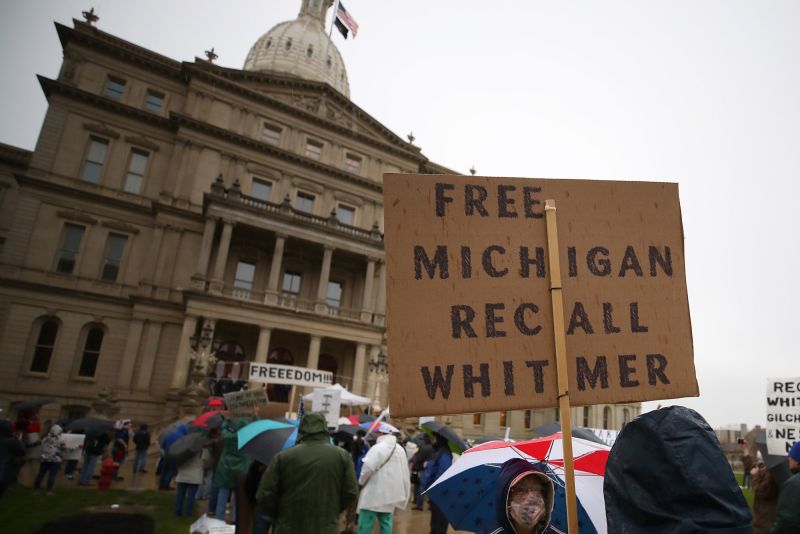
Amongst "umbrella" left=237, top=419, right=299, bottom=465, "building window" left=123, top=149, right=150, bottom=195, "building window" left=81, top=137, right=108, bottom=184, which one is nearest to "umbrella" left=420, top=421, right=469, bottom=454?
"umbrella" left=237, top=419, right=299, bottom=465

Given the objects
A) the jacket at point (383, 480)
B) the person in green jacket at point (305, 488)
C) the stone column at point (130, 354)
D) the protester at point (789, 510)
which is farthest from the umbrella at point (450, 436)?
the stone column at point (130, 354)

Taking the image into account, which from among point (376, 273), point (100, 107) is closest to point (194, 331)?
point (376, 273)

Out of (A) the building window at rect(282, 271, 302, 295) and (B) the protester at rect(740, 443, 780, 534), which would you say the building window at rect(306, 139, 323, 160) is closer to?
(A) the building window at rect(282, 271, 302, 295)

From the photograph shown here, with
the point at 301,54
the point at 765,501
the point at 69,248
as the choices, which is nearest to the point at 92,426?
the point at 765,501

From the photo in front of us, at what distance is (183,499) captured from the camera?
8.44 meters

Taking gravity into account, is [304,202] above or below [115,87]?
below

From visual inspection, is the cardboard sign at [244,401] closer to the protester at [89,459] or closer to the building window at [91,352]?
the protester at [89,459]

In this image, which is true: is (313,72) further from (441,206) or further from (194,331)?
(441,206)

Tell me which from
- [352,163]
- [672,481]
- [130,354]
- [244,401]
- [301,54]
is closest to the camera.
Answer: [672,481]

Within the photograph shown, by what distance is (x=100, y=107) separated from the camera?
→ 90.0 feet

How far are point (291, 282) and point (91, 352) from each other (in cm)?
1131

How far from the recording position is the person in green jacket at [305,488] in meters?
3.94

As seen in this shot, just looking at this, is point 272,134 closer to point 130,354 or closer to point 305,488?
point 130,354

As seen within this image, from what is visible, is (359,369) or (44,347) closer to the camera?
(44,347)
